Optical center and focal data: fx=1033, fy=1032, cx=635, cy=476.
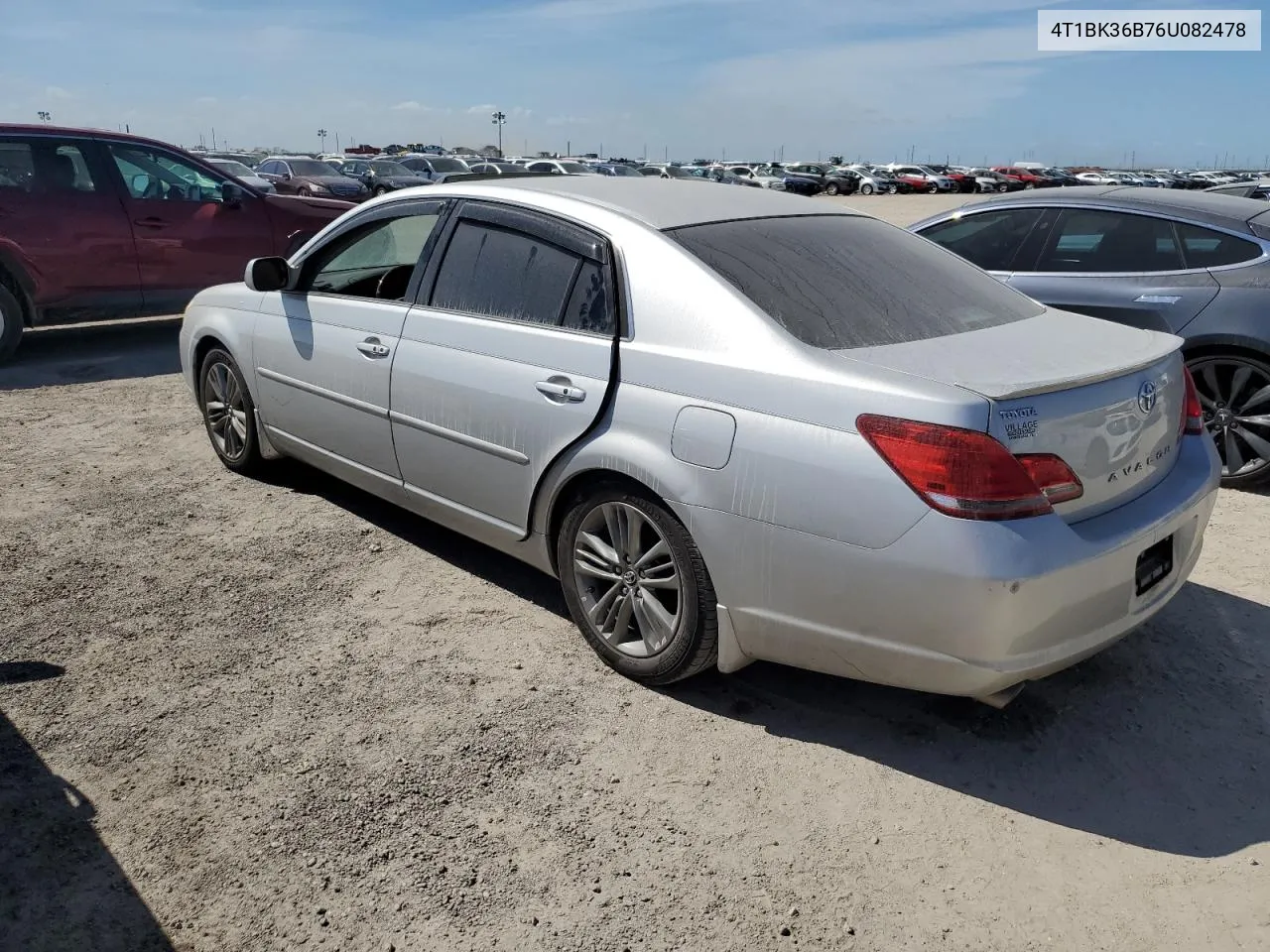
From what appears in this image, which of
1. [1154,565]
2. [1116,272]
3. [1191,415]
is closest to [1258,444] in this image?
[1116,272]

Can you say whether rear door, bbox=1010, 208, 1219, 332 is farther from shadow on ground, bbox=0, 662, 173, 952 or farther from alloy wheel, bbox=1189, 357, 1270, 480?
shadow on ground, bbox=0, 662, 173, 952

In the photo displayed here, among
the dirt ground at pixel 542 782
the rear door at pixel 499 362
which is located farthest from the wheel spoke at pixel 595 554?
the dirt ground at pixel 542 782

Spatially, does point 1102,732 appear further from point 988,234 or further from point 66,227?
point 66,227

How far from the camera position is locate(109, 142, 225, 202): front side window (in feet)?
28.9

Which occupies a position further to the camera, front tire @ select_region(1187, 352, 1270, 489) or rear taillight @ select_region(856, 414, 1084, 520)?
front tire @ select_region(1187, 352, 1270, 489)

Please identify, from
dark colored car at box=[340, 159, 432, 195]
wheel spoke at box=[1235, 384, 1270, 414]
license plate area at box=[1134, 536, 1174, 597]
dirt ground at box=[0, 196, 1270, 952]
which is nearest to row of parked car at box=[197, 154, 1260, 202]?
dark colored car at box=[340, 159, 432, 195]

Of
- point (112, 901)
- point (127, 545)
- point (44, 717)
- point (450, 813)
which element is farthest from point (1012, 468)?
point (127, 545)

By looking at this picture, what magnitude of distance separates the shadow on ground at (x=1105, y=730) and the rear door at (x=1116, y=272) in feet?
7.21

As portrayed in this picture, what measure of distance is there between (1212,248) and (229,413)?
537cm

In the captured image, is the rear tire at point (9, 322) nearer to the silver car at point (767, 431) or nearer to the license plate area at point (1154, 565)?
the silver car at point (767, 431)

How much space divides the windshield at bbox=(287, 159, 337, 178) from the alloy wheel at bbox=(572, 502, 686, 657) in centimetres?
2499

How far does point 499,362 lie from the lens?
3744 mm

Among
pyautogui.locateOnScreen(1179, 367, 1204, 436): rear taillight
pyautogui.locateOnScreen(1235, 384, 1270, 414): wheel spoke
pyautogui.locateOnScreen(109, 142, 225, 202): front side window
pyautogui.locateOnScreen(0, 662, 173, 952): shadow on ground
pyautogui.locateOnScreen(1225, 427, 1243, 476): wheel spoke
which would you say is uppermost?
pyautogui.locateOnScreen(109, 142, 225, 202): front side window

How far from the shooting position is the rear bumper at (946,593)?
8.75ft
